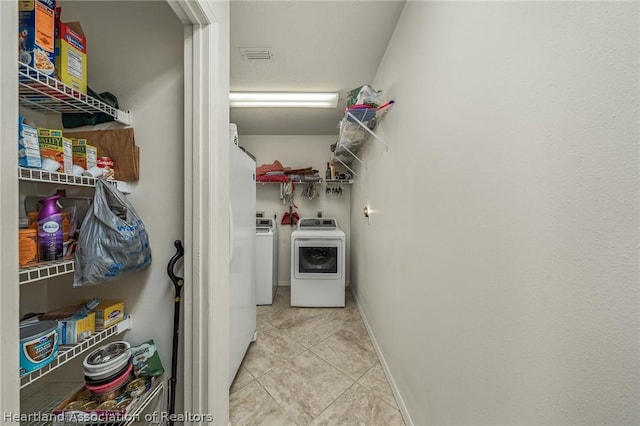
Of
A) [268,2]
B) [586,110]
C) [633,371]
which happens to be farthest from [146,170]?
[633,371]

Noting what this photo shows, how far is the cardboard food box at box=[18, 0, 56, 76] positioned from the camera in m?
0.82

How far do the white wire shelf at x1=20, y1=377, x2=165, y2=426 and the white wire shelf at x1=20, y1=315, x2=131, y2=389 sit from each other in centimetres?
24

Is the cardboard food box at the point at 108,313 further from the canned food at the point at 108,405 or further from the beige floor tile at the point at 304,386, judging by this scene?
the beige floor tile at the point at 304,386

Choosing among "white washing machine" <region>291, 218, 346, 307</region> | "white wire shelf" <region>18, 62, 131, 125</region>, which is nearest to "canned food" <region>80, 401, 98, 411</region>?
"white wire shelf" <region>18, 62, 131, 125</region>

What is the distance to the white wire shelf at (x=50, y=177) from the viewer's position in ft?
2.56

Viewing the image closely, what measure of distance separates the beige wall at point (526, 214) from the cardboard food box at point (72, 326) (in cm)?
154

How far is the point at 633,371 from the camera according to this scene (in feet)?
1.44

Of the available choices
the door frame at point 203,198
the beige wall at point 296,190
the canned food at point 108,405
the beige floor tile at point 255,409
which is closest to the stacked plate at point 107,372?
the canned food at point 108,405

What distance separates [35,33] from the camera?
0.83m

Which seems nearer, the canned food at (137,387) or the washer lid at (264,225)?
the canned food at (137,387)
